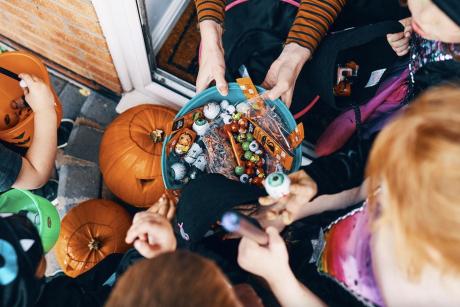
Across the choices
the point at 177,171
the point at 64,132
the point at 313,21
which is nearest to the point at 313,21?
the point at 313,21

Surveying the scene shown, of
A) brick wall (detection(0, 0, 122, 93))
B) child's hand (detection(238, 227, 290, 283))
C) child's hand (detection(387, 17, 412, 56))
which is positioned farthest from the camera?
brick wall (detection(0, 0, 122, 93))

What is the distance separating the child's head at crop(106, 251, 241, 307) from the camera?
23.9 inches

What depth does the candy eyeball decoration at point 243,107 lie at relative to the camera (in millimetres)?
1313

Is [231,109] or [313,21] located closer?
[313,21]

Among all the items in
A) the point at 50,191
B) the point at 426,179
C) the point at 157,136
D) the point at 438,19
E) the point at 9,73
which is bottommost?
the point at 50,191

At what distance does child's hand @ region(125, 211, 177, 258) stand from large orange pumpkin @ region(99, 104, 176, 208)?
563mm

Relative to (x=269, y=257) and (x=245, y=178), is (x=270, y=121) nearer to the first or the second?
(x=245, y=178)

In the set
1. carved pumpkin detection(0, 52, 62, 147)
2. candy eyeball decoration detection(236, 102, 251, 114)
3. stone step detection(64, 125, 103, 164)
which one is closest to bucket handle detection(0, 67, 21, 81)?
carved pumpkin detection(0, 52, 62, 147)

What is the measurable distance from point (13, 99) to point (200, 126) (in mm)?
625

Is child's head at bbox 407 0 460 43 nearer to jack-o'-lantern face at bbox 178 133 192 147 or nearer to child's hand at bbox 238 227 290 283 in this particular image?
child's hand at bbox 238 227 290 283

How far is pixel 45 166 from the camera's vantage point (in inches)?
52.2

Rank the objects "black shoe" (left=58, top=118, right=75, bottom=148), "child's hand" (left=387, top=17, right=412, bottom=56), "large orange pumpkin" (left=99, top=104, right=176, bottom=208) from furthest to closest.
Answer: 1. "black shoe" (left=58, top=118, right=75, bottom=148)
2. "large orange pumpkin" (left=99, top=104, right=176, bottom=208)
3. "child's hand" (left=387, top=17, right=412, bottom=56)

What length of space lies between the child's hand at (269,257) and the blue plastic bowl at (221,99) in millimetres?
412

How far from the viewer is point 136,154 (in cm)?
152
